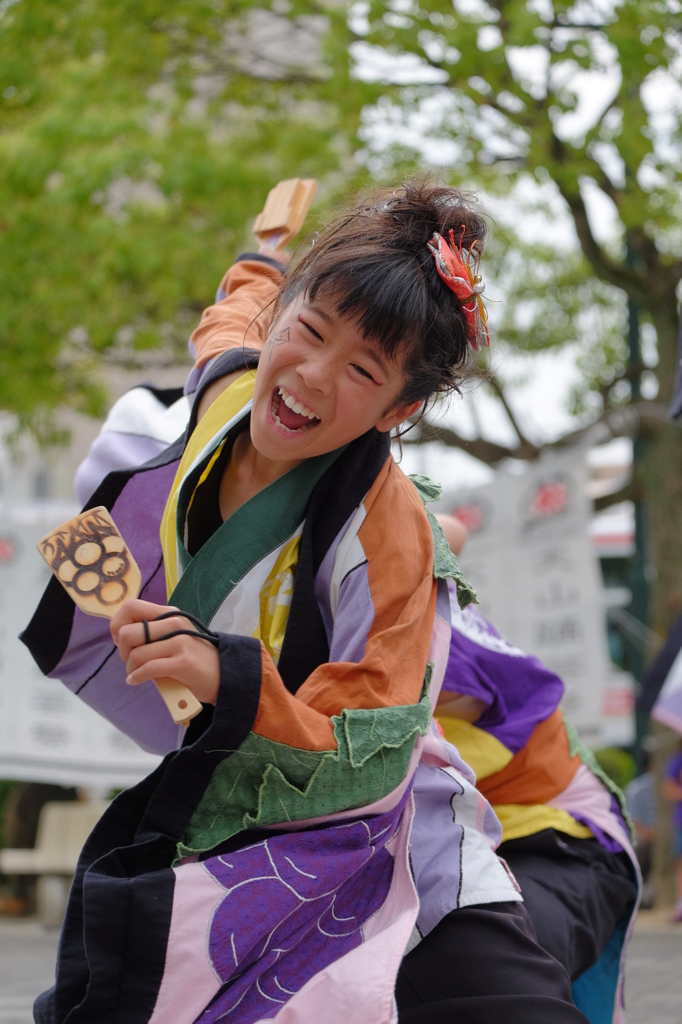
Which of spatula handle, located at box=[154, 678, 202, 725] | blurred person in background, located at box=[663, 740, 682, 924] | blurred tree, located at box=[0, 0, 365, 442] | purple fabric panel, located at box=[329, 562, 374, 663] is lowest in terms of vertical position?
blurred person in background, located at box=[663, 740, 682, 924]

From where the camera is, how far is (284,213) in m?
2.20

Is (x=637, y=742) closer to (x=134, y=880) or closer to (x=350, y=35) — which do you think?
(x=350, y=35)

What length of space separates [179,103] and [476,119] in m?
1.83

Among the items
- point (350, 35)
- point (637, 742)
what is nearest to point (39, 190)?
point (350, 35)

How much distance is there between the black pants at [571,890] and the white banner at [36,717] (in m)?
5.29

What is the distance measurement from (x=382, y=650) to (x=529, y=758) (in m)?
0.78

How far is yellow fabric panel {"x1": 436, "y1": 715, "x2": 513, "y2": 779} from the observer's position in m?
2.01

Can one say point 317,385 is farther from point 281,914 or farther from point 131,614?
point 281,914

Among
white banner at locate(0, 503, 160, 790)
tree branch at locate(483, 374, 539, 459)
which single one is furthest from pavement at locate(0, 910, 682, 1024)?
tree branch at locate(483, 374, 539, 459)

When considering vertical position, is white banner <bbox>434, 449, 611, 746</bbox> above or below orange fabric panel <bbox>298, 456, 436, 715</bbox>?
below

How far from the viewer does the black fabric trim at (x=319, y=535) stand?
153cm

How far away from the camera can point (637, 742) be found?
8.10 meters

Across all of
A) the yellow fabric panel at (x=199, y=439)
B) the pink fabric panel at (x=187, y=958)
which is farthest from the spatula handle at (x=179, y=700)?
the yellow fabric panel at (x=199, y=439)

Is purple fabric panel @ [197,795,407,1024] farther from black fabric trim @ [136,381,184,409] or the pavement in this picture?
the pavement
